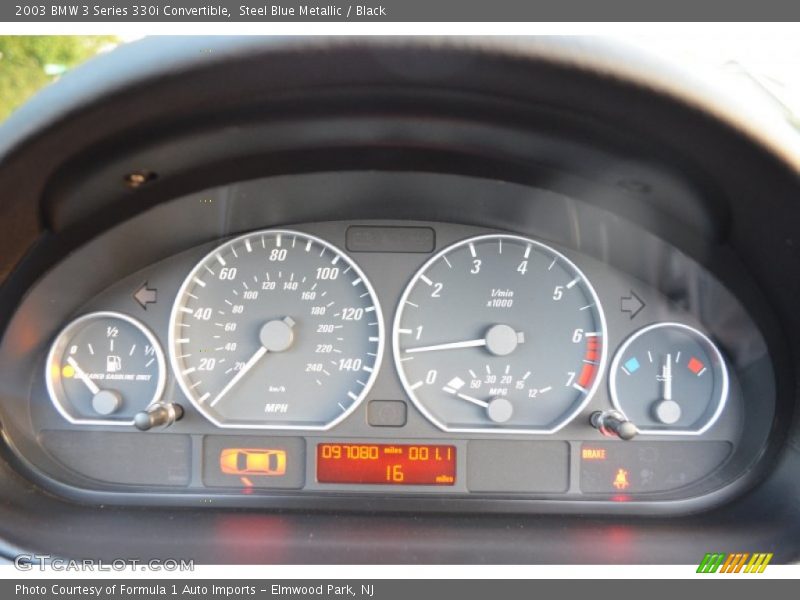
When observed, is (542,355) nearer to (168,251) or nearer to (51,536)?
(168,251)

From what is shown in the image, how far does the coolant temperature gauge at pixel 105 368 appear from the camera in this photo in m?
2.51

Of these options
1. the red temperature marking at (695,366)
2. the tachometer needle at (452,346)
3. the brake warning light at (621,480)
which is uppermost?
the tachometer needle at (452,346)

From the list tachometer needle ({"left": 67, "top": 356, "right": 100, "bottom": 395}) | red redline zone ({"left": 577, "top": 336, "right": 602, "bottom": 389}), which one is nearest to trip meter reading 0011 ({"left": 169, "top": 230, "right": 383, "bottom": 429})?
tachometer needle ({"left": 67, "top": 356, "right": 100, "bottom": 395})

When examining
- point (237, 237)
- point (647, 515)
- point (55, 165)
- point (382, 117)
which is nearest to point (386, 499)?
point (647, 515)

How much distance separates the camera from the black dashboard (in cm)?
219

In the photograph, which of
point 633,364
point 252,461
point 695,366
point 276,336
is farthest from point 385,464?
point 695,366

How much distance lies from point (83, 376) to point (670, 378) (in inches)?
90.3

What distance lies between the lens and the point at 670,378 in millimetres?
2537

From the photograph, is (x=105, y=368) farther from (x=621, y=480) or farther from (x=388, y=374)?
(x=621, y=480)

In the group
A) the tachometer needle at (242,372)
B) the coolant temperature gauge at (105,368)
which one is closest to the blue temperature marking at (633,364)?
the tachometer needle at (242,372)

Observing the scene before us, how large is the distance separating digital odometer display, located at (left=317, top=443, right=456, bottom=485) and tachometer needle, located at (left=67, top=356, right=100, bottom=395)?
90cm

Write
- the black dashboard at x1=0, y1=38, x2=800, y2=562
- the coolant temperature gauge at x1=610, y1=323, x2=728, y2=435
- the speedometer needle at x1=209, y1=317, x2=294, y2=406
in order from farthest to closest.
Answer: the coolant temperature gauge at x1=610, y1=323, x2=728, y2=435 < the speedometer needle at x1=209, y1=317, x2=294, y2=406 < the black dashboard at x1=0, y1=38, x2=800, y2=562

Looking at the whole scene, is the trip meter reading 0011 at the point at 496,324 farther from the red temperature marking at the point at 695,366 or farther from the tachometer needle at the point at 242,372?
the tachometer needle at the point at 242,372

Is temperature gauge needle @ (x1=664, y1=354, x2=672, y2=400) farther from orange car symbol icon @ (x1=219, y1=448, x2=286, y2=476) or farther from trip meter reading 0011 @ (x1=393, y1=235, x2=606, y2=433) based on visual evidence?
orange car symbol icon @ (x1=219, y1=448, x2=286, y2=476)
